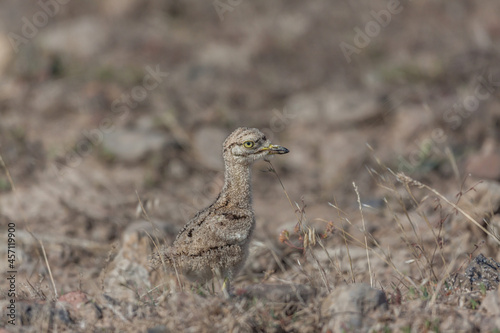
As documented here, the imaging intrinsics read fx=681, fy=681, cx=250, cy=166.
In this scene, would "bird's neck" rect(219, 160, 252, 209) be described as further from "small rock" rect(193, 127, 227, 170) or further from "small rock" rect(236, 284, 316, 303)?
"small rock" rect(193, 127, 227, 170)

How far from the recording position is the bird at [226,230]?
459 cm

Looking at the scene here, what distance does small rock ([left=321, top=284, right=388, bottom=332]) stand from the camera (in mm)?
3896

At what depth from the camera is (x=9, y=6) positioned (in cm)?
1362

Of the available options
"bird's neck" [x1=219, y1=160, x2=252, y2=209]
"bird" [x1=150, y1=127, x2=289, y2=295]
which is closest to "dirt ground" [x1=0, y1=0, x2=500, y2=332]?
"bird" [x1=150, y1=127, x2=289, y2=295]

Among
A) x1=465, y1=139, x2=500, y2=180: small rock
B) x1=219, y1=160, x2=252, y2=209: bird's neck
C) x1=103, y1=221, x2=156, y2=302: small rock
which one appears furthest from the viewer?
x1=465, y1=139, x2=500, y2=180: small rock

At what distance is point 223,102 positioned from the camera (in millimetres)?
11078

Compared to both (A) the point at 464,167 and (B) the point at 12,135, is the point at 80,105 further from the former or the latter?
(A) the point at 464,167

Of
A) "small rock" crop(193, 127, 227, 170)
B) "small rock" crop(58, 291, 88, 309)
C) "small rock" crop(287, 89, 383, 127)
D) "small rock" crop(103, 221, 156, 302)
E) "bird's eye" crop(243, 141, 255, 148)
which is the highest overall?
"bird's eye" crop(243, 141, 255, 148)

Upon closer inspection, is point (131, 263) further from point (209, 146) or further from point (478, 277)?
point (209, 146)

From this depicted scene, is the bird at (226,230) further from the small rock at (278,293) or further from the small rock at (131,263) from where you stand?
the small rock at (131,263)

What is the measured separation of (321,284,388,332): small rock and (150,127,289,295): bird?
2.42 ft

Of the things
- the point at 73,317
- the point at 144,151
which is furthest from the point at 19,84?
the point at 73,317

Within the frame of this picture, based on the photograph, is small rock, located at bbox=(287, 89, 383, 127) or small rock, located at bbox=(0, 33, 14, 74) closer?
small rock, located at bbox=(287, 89, 383, 127)

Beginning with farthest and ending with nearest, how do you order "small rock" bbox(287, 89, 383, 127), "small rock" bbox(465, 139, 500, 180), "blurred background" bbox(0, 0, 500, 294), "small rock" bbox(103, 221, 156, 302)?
"small rock" bbox(287, 89, 383, 127) < "blurred background" bbox(0, 0, 500, 294) < "small rock" bbox(465, 139, 500, 180) < "small rock" bbox(103, 221, 156, 302)
